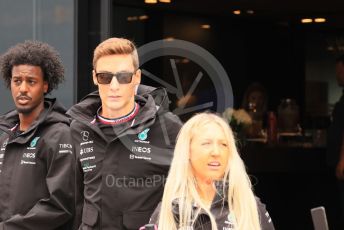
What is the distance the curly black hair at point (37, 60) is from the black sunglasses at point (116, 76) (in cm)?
94

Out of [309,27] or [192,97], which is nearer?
[192,97]

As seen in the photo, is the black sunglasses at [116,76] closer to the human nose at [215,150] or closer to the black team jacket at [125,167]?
the black team jacket at [125,167]

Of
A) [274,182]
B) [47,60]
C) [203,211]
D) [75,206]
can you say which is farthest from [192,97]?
[203,211]

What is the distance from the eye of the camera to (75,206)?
13.9 ft

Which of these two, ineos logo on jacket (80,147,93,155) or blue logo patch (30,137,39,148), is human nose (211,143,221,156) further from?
blue logo patch (30,137,39,148)

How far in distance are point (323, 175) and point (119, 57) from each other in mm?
5455

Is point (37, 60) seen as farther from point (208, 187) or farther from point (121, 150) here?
point (208, 187)

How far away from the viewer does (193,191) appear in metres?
3.05

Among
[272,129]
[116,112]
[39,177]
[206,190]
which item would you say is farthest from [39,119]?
[272,129]

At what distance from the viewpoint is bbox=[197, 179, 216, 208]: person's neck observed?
10.1ft

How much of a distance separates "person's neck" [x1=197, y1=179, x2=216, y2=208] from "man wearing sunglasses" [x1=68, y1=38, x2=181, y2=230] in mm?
770

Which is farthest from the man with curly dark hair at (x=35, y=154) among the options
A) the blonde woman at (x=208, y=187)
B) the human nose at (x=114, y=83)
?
the blonde woman at (x=208, y=187)

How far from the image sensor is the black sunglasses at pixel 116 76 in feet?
12.8

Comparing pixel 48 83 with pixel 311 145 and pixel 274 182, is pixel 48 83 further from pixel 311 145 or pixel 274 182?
pixel 311 145
